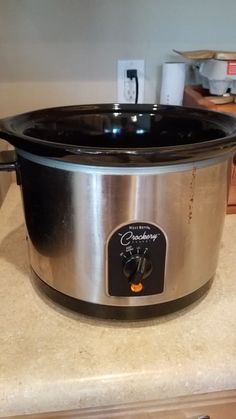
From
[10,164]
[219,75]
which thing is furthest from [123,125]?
[219,75]

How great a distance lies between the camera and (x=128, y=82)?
1.05m

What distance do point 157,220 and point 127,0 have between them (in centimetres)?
75

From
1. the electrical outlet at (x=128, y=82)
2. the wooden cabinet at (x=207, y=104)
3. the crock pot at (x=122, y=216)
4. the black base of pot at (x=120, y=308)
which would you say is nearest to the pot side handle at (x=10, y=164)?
the crock pot at (x=122, y=216)

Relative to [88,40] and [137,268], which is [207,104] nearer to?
[88,40]

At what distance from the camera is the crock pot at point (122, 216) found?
1.38 feet

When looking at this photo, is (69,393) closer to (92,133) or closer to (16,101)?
(92,133)

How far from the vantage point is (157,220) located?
456 millimetres

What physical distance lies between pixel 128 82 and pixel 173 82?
5.1 inches

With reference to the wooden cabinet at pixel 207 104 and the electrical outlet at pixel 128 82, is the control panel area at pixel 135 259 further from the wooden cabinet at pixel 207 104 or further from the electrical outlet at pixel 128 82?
the electrical outlet at pixel 128 82

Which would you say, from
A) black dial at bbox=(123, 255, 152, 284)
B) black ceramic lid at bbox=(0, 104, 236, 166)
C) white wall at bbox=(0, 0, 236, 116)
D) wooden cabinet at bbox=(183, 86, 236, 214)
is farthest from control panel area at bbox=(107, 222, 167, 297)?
white wall at bbox=(0, 0, 236, 116)

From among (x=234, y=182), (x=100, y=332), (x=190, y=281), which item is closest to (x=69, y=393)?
(x=100, y=332)

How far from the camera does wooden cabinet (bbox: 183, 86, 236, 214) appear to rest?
842mm

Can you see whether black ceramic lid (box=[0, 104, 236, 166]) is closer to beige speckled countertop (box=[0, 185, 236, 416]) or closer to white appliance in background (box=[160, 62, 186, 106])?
beige speckled countertop (box=[0, 185, 236, 416])

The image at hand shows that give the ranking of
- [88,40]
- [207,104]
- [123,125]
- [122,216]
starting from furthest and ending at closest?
[88,40], [207,104], [123,125], [122,216]
